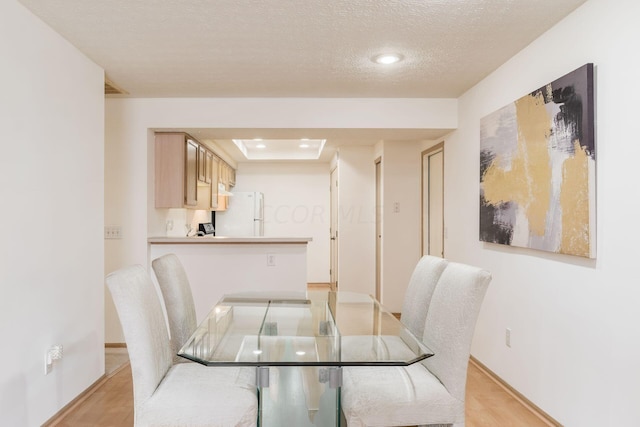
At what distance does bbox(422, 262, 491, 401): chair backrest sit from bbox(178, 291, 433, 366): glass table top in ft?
0.39

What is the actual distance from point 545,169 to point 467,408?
154cm

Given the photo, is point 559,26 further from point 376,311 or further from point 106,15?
point 106,15

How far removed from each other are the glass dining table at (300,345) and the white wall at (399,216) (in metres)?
2.18

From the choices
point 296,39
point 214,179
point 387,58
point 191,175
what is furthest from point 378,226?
point 296,39

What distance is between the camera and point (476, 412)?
8.36 ft

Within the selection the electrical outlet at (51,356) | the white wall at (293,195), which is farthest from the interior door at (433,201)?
the electrical outlet at (51,356)

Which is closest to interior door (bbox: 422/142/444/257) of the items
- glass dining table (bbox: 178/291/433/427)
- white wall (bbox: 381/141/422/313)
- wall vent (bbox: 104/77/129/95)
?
white wall (bbox: 381/141/422/313)

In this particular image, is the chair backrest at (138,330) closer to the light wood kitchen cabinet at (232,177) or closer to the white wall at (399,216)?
the white wall at (399,216)

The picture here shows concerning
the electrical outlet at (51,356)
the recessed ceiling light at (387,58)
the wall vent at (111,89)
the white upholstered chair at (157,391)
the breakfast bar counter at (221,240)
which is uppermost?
the recessed ceiling light at (387,58)

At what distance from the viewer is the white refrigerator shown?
6.66 meters

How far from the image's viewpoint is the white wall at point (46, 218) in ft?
6.68

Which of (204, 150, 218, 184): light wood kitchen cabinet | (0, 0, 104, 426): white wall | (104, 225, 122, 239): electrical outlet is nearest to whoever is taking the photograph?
(0, 0, 104, 426): white wall

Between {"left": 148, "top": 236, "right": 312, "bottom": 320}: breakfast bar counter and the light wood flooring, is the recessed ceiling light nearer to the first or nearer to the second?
{"left": 148, "top": 236, "right": 312, "bottom": 320}: breakfast bar counter

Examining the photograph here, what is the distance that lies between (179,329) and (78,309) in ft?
2.92
